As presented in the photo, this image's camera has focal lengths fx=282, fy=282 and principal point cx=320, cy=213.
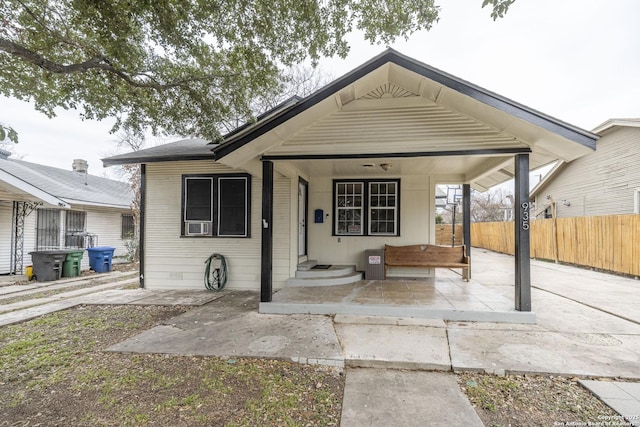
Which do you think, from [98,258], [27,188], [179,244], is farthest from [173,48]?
[98,258]

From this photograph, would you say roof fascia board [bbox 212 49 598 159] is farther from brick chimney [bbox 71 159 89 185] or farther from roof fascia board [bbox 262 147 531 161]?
brick chimney [bbox 71 159 89 185]

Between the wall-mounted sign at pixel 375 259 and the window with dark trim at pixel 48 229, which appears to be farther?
the window with dark trim at pixel 48 229

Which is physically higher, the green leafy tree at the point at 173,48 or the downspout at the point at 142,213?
the green leafy tree at the point at 173,48

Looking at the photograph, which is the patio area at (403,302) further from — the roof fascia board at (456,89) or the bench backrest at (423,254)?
the roof fascia board at (456,89)

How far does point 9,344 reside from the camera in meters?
3.69

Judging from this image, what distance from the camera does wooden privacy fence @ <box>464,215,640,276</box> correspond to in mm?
8117

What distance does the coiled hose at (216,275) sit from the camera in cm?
656

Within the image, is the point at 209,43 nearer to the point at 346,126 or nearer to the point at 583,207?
the point at 346,126

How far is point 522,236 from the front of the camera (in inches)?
167

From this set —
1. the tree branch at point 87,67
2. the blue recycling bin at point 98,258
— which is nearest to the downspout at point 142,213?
the tree branch at point 87,67

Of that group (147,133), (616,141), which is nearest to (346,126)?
(147,133)

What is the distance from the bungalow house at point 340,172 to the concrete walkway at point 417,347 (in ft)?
2.59

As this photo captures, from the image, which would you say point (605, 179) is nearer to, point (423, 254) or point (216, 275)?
point (423, 254)

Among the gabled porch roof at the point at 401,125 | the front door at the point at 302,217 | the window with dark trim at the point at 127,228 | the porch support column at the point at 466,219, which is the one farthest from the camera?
the window with dark trim at the point at 127,228
